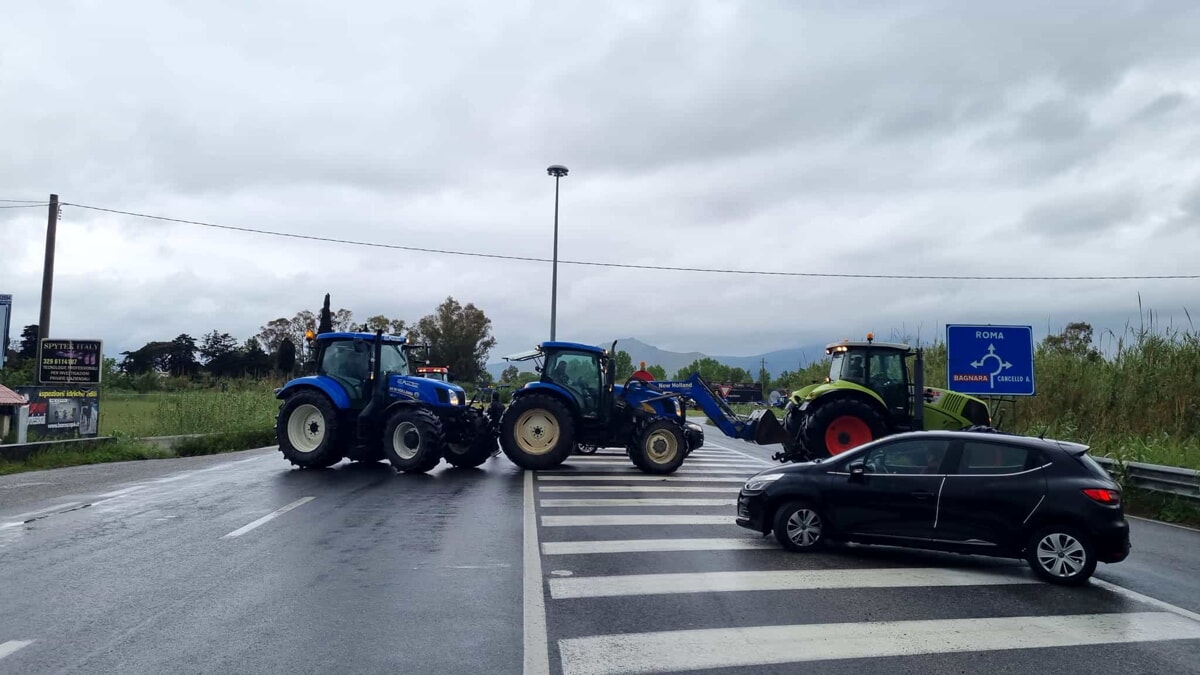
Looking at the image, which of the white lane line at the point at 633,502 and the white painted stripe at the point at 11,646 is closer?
the white painted stripe at the point at 11,646

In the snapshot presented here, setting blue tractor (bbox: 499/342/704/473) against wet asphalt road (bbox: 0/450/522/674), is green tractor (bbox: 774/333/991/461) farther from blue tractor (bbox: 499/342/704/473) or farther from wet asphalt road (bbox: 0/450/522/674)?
wet asphalt road (bbox: 0/450/522/674)

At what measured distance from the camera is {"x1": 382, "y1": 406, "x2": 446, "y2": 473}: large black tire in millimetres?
16641

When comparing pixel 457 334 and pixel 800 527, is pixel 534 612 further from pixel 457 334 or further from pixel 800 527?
pixel 457 334

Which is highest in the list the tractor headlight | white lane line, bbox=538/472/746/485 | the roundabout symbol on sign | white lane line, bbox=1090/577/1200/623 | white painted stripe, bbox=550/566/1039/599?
the roundabout symbol on sign

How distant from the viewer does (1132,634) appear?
6.73m

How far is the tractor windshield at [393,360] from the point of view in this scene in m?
18.3

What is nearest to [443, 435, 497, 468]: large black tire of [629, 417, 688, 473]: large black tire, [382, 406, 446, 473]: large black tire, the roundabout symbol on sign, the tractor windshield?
[382, 406, 446, 473]: large black tire

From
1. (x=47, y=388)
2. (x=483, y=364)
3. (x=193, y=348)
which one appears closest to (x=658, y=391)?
(x=47, y=388)

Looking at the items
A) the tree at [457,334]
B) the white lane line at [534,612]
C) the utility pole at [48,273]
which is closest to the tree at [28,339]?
the tree at [457,334]

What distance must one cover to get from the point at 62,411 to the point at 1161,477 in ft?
78.6

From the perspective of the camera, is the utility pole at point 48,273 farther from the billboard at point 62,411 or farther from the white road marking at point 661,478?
the white road marking at point 661,478

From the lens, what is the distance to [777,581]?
8.22m

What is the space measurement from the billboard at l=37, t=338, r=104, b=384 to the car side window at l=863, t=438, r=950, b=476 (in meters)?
22.2

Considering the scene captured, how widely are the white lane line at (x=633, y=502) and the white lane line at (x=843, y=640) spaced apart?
661cm
